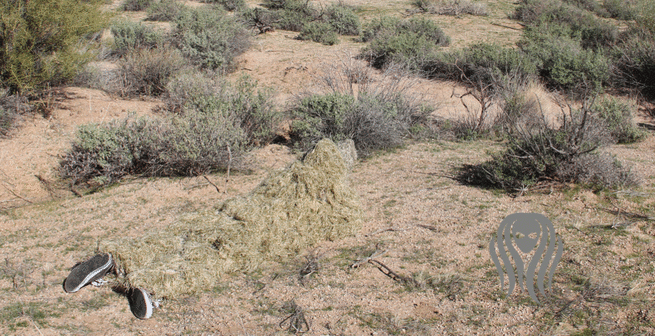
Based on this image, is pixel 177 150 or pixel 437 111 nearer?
pixel 177 150

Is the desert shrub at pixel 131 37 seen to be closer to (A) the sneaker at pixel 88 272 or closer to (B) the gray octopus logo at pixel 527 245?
(A) the sneaker at pixel 88 272

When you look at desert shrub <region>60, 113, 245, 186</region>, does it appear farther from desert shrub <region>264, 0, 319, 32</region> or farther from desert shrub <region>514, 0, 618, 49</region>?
desert shrub <region>514, 0, 618, 49</region>

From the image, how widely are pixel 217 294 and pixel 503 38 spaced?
14082 mm

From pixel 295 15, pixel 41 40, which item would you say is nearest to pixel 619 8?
pixel 295 15

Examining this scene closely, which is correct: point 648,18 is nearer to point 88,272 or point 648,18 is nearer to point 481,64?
point 481,64

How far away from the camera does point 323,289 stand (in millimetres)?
3961

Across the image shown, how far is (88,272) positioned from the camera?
3961 mm

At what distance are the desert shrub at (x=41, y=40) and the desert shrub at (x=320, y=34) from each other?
23.9 ft

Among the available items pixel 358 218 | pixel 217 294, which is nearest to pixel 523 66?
pixel 358 218

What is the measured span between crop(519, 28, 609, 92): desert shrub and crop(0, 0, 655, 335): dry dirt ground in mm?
5355

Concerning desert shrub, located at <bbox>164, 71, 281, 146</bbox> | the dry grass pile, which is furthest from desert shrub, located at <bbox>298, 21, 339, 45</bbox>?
the dry grass pile

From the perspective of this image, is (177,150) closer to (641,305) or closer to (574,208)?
(574,208)

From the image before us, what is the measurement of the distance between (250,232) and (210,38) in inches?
376

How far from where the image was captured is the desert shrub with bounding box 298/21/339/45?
A: 1505 cm
